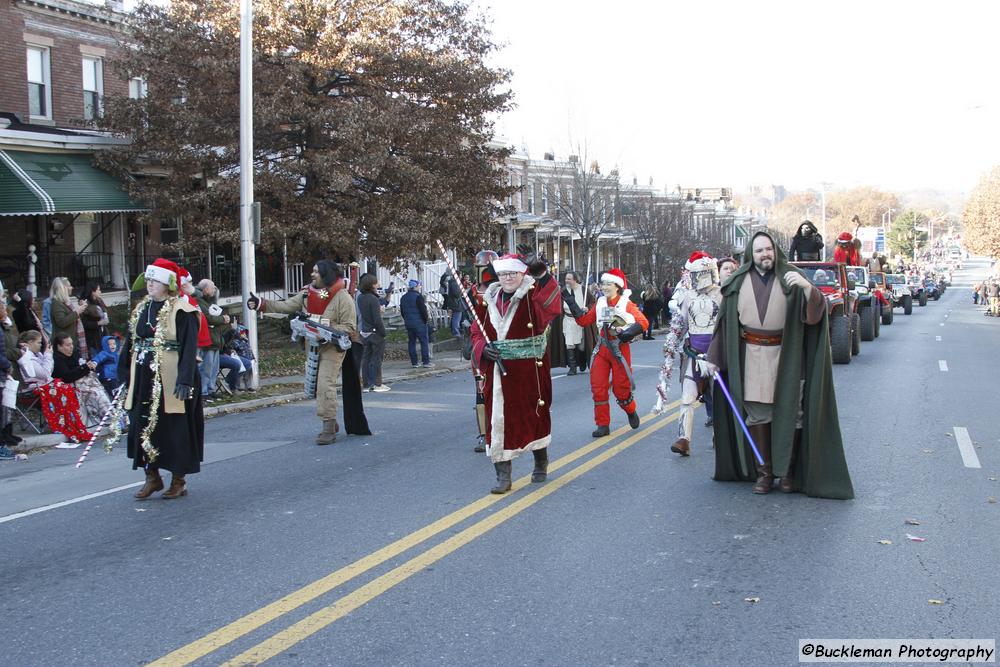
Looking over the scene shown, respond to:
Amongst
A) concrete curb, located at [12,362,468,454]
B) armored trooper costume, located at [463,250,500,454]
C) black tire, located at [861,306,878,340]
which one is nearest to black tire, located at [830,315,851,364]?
black tire, located at [861,306,878,340]

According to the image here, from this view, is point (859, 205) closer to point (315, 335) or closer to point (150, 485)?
point (315, 335)

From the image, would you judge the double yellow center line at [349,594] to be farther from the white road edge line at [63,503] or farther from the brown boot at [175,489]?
the white road edge line at [63,503]

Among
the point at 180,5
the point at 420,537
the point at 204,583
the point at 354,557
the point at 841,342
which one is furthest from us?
the point at 180,5

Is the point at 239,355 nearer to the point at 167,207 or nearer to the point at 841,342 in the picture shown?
the point at 167,207

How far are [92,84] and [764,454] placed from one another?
2307 cm

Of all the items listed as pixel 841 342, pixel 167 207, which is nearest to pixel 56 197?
pixel 167 207

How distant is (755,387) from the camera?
8.00 metres

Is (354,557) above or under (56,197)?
under

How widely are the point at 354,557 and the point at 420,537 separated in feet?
1.94

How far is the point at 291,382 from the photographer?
1805cm

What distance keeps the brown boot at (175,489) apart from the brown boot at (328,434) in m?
2.77

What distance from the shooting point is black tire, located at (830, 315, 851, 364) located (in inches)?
774

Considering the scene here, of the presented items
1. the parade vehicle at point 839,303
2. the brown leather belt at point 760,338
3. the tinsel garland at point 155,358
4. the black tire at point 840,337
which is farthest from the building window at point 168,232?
the brown leather belt at point 760,338

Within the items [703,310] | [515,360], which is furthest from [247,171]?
[515,360]
